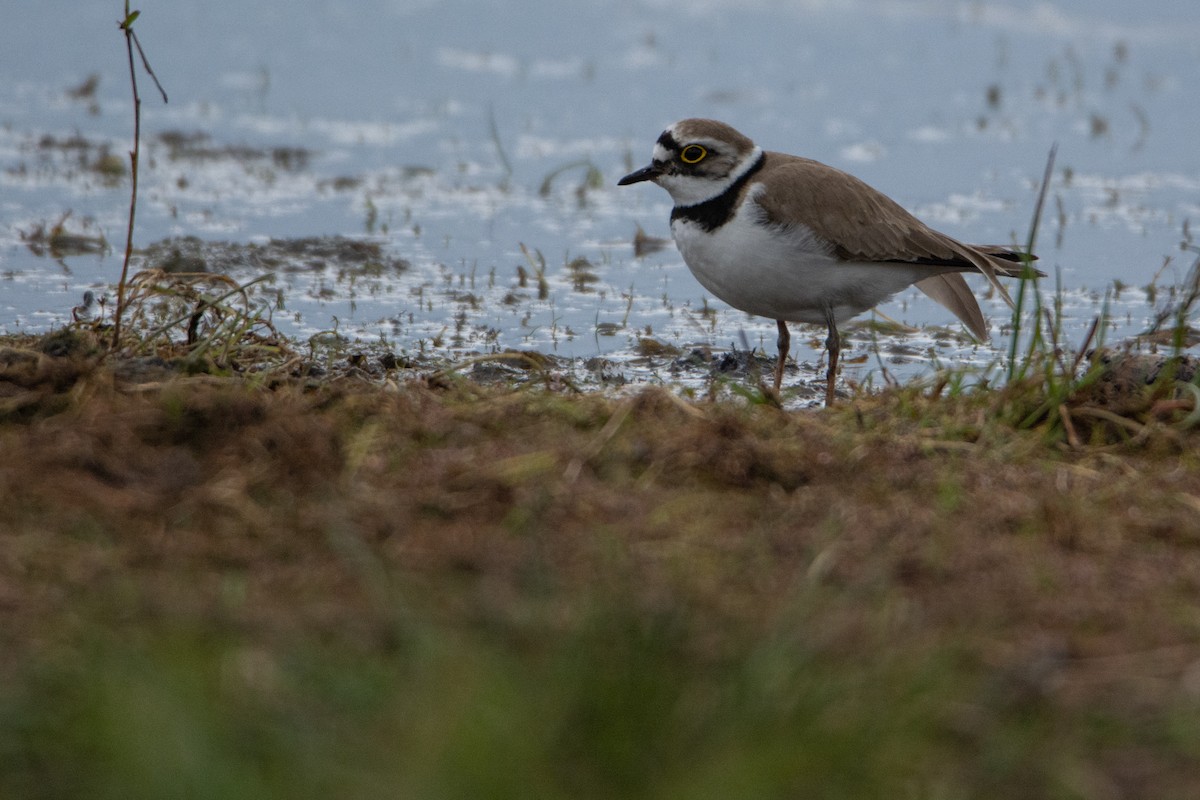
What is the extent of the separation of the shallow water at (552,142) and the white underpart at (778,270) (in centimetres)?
29

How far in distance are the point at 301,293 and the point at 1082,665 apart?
19.6ft

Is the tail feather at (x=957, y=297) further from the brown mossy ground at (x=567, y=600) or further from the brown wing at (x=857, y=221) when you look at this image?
the brown mossy ground at (x=567, y=600)

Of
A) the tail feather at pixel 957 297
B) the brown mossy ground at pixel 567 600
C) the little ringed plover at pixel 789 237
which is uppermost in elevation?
the little ringed plover at pixel 789 237

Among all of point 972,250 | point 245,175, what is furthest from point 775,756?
point 245,175

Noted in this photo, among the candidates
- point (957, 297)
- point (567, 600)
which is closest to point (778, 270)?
point (957, 297)

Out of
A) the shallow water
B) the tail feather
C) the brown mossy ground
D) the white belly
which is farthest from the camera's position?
the shallow water

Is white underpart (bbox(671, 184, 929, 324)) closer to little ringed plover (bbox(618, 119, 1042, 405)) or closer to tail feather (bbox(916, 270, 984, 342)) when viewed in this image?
little ringed plover (bbox(618, 119, 1042, 405))

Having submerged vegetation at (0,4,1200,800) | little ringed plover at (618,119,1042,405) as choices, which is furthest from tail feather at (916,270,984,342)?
submerged vegetation at (0,4,1200,800)

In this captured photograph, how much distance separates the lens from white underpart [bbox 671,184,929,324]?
6129 millimetres

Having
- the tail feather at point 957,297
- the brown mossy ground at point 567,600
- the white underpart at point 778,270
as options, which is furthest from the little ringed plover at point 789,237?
the brown mossy ground at point 567,600

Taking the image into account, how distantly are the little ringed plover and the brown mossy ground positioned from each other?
144 cm

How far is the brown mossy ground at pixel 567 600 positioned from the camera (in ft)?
8.38

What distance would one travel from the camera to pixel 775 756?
97.1 inches

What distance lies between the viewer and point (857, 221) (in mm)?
6293
